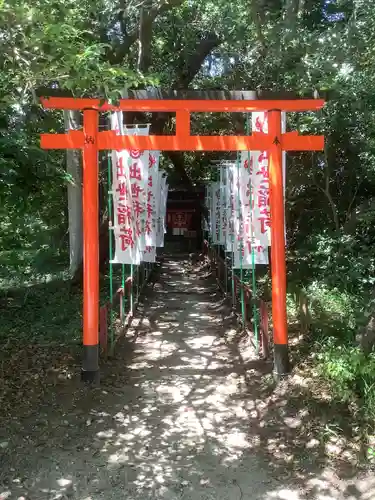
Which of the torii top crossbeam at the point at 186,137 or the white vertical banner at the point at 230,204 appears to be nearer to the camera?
the torii top crossbeam at the point at 186,137

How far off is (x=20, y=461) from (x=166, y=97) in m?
4.02

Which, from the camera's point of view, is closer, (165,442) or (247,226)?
(165,442)

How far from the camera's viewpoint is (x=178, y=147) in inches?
227

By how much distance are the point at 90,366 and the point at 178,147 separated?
280 cm

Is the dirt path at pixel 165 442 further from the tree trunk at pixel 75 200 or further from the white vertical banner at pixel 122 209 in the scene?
the tree trunk at pixel 75 200

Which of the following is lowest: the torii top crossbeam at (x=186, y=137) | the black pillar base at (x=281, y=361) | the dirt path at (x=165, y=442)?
the dirt path at (x=165, y=442)

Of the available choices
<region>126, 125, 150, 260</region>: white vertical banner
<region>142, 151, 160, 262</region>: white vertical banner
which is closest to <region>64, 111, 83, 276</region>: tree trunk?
<region>142, 151, 160, 262</region>: white vertical banner

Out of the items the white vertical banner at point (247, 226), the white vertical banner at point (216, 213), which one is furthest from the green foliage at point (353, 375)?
the white vertical banner at point (216, 213)

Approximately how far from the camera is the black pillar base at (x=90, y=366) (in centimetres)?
562

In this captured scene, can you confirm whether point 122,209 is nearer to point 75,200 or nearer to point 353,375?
point 75,200

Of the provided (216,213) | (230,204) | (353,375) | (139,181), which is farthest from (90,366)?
(216,213)

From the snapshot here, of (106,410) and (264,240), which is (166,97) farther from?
(106,410)

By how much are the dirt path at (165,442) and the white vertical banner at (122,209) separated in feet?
5.52

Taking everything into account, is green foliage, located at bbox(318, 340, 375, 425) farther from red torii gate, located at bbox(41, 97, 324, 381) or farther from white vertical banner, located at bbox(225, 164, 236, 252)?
white vertical banner, located at bbox(225, 164, 236, 252)
